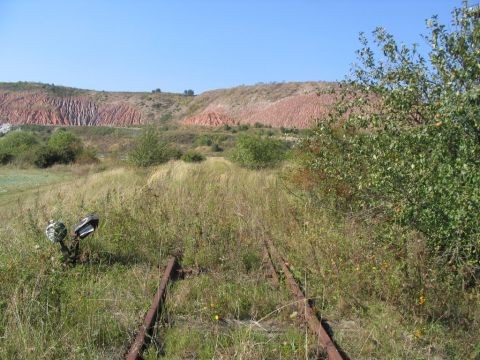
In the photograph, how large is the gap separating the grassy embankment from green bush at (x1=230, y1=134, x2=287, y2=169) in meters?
14.3

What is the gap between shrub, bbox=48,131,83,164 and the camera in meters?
42.3

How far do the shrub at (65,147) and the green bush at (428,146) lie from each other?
1540 inches

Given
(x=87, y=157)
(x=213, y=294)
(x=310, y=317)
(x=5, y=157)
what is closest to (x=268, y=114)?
(x=87, y=157)

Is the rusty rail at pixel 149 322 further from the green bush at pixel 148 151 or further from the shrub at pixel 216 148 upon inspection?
the shrub at pixel 216 148

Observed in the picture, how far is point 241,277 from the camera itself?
616 centimetres

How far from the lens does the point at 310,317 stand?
4.57 meters

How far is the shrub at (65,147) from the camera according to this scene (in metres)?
42.3

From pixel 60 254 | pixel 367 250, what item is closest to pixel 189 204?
pixel 60 254

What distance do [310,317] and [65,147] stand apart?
4162cm

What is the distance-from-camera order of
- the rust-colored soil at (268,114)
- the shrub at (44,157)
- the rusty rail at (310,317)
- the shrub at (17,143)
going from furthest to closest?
the rust-colored soil at (268,114) < the shrub at (17,143) < the shrub at (44,157) < the rusty rail at (310,317)

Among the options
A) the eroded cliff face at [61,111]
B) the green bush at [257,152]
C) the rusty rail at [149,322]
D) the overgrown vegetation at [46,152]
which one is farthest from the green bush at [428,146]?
the eroded cliff face at [61,111]

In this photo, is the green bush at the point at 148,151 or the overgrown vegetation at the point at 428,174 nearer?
the overgrown vegetation at the point at 428,174

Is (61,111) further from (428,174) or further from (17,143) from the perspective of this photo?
(428,174)

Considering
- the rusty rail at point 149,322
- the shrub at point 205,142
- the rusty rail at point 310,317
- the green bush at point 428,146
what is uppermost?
the green bush at point 428,146
